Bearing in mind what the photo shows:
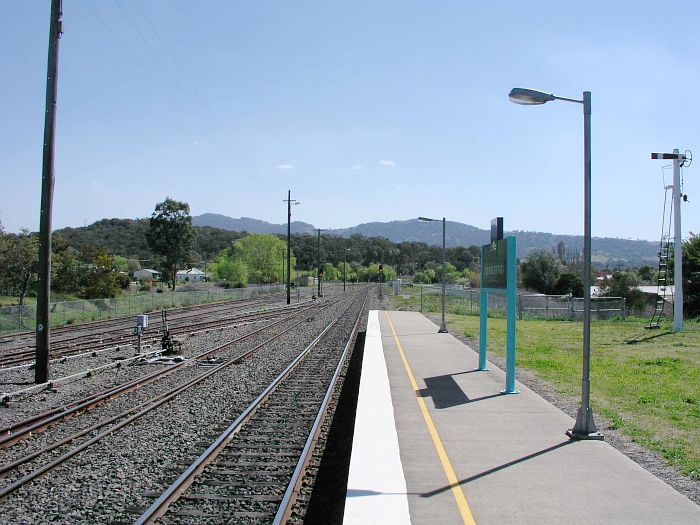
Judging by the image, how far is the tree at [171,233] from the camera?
106 m

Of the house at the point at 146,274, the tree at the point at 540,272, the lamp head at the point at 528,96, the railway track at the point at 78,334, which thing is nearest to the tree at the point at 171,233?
the house at the point at 146,274

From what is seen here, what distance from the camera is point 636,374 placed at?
1753 centimetres

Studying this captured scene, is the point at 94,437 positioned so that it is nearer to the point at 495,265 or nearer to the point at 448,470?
the point at 448,470

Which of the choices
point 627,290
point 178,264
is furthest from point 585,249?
point 178,264

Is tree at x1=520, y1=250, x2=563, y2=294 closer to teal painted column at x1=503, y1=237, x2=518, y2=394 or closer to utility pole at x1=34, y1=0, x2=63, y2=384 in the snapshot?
teal painted column at x1=503, y1=237, x2=518, y2=394

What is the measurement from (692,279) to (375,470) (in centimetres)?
4766

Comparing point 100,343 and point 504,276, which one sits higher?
point 504,276

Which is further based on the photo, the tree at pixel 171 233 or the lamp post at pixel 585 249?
the tree at pixel 171 233

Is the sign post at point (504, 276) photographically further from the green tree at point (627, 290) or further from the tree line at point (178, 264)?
the green tree at point (627, 290)

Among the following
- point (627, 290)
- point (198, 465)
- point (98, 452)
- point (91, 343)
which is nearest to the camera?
point (198, 465)

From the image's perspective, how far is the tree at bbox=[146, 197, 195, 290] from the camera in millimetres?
105688

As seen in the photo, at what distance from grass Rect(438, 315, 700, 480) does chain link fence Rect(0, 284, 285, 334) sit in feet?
66.7

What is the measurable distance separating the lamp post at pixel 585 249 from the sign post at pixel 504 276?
305cm

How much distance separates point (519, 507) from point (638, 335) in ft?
84.5
